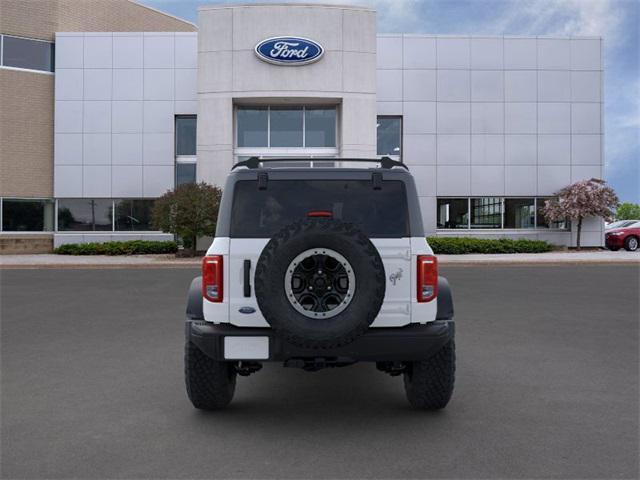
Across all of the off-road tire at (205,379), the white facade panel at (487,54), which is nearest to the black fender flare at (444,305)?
the off-road tire at (205,379)

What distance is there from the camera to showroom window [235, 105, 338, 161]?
26109 mm

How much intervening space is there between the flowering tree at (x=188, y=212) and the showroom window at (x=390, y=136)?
9812mm

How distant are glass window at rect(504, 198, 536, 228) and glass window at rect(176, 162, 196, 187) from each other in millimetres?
15891

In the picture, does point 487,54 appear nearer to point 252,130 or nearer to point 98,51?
point 252,130

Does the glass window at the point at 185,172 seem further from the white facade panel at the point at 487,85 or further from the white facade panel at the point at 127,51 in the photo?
the white facade panel at the point at 487,85

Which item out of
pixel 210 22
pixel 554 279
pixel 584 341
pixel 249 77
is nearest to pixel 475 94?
pixel 249 77

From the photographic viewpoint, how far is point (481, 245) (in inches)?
955

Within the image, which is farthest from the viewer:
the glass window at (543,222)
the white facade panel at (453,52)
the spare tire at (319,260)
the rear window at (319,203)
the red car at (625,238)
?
the glass window at (543,222)

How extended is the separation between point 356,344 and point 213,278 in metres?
1.13

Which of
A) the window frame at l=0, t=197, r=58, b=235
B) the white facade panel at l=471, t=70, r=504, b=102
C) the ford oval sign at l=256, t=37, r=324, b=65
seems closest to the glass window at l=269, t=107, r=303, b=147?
the ford oval sign at l=256, t=37, r=324, b=65

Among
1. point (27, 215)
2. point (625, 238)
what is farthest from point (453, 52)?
point (27, 215)

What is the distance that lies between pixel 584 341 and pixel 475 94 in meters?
22.6

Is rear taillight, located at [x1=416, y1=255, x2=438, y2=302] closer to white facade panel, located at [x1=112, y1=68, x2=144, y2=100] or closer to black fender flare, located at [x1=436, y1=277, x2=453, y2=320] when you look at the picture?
black fender flare, located at [x1=436, y1=277, x2=453, y2=320]

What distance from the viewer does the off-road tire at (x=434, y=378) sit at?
4.20 metres
